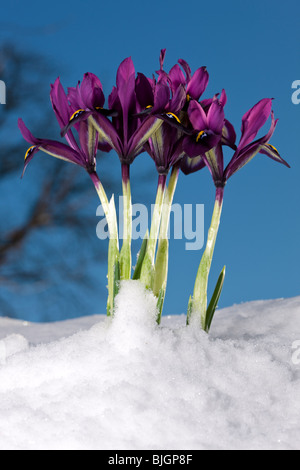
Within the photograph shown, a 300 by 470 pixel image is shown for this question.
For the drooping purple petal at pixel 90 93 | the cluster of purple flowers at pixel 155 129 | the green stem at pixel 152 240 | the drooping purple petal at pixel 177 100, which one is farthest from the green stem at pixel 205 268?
the drooping purple petal at pixel 90 93

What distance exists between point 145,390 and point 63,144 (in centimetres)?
56

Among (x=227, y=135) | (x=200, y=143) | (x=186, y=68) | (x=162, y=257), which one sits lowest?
(x=162, y=257)

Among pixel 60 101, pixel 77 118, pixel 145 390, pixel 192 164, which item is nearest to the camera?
pixel 145 390

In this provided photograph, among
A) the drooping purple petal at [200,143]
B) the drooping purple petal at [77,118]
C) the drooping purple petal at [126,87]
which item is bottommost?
the drooping purple petal at [200,143]

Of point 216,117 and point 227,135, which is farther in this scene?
point 227,135

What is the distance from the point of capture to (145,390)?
0.96 meters

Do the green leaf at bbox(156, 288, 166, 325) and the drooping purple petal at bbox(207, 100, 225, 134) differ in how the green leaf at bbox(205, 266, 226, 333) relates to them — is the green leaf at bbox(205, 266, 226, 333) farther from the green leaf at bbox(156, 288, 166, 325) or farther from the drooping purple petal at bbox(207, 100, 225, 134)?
the drooping purple petal at bbox(207, 100, 225, 134)

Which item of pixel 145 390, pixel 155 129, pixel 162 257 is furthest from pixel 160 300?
pixel 155 129

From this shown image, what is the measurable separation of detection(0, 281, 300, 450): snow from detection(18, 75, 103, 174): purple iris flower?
30 cm

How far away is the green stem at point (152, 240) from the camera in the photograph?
1.17 metres

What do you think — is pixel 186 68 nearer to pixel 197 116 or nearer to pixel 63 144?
pixel 197 116

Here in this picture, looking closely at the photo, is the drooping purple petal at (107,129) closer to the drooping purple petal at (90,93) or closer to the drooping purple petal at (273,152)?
the drooping purple petal at (90,93)

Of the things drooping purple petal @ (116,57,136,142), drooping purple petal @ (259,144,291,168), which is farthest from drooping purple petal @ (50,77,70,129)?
drooping purple petal @ (259,144,291,168)

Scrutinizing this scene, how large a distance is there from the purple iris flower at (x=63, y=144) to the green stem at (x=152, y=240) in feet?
0.53
